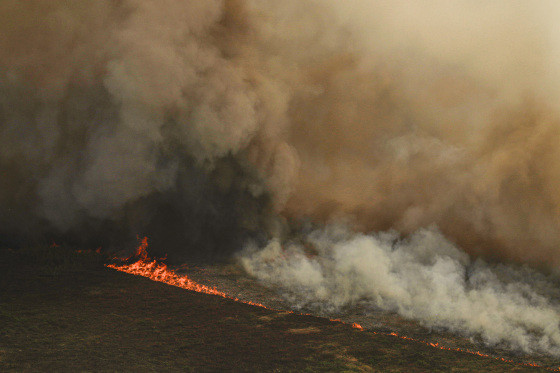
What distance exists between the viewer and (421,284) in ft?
21.5

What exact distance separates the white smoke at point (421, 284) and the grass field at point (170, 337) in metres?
0.79

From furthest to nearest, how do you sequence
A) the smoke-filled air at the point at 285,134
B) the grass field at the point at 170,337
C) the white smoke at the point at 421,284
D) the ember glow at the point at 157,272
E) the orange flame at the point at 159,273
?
the smoke-filled air at the point at 285,134 → the ember glow at the point at 157,272 → the orange flame at the point at 159,273 → the white smoke at the point at 421,284 → the grass field at the point at 170,337

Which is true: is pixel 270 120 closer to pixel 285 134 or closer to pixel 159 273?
pixel 285 134

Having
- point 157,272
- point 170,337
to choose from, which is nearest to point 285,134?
point 157,272

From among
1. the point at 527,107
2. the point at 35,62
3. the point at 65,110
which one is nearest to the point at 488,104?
the point at 527,107

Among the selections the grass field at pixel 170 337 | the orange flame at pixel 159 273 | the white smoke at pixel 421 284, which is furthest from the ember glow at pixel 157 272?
the white smoke at pixel 421 284

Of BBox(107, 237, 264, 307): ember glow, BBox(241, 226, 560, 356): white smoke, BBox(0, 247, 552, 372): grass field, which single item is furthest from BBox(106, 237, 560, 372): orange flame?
BBox(241, 226, 560, 356): white smoke

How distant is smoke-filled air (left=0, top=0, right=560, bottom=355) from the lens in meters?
7.76

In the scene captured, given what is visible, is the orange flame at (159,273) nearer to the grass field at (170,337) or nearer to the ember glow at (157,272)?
the ember glow at (157,272)

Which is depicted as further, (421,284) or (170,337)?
(421,284)

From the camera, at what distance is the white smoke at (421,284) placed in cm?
555

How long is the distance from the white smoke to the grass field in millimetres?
794

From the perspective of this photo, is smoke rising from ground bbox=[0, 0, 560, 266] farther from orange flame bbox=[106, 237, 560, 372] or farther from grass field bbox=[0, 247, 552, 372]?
grass field bbox=[0, 247, 552, 372]

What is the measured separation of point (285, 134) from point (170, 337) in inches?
217
